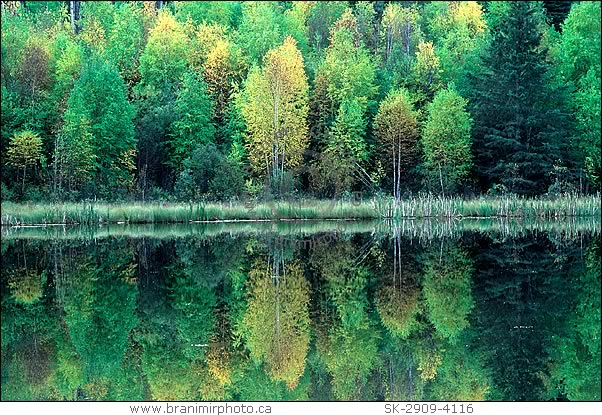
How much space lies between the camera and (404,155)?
4309 cm

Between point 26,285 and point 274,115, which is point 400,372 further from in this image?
point 274,115

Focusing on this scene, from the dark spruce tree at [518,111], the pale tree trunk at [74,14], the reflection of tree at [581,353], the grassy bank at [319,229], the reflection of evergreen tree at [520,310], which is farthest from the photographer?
the pale tree trunk at [74,14]

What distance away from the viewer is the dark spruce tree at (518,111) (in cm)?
3944

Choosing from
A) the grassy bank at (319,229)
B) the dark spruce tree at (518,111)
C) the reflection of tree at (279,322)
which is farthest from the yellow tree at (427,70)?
the reflection of tree at (279,322)

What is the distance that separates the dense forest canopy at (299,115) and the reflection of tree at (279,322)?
21.7 metres

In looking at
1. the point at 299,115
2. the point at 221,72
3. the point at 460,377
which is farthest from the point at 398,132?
the point at 460,377

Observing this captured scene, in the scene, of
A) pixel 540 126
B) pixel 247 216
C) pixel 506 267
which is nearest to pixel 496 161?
pixel 540 126

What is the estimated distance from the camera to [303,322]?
11.6m

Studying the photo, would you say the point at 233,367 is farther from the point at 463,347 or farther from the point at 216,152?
the point at 216,152

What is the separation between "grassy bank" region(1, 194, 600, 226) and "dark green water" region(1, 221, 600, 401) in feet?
26.8

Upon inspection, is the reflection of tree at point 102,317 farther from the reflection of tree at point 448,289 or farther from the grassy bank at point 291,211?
the grassy bank at point 291,211

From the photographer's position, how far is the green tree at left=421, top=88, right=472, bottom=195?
41.2m

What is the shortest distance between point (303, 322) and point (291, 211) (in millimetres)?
19960

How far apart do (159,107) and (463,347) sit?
118 ft
